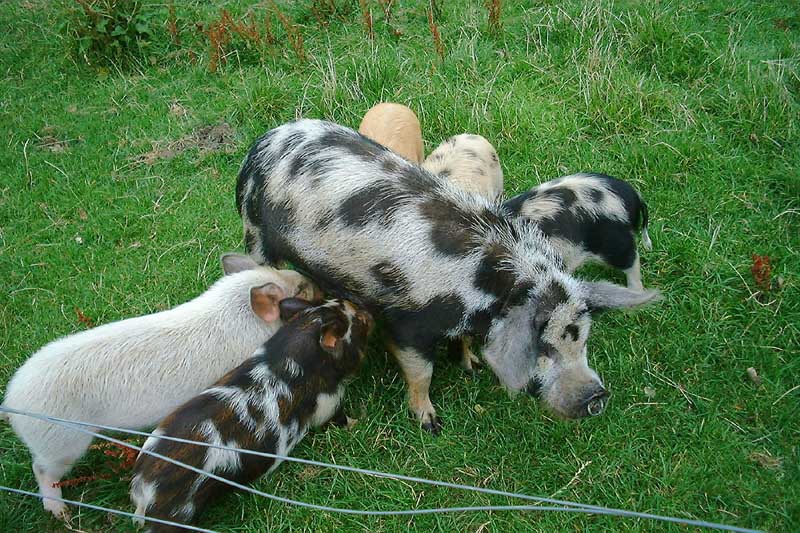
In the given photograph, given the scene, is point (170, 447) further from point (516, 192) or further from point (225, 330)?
point (516, 192)

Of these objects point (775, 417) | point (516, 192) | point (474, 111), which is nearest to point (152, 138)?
point (474, 111)

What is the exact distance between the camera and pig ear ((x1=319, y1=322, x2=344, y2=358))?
375cm

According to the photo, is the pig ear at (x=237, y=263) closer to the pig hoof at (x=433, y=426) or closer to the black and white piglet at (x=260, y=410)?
the black and white piglet at (x=260, y=410)

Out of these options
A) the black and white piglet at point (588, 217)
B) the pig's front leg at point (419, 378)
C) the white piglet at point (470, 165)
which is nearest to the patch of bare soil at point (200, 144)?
the white piglet at point (470, 165)

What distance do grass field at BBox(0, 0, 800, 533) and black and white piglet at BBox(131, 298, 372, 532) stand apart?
0.34m

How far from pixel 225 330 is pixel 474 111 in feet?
10.2

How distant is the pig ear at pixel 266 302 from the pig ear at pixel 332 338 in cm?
38

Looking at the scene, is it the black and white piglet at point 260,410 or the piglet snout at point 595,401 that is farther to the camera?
the piglet snout at point 595,401

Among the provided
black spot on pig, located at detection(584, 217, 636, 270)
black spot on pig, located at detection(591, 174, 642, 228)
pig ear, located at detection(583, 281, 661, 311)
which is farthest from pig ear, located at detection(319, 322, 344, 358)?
black spot on pig, located at detection(591, 174, 642, 228)

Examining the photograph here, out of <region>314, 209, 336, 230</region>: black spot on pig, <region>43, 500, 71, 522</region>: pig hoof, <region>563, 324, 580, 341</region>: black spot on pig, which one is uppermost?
<region>314, 209, 336, 230</region>: black spot on pig

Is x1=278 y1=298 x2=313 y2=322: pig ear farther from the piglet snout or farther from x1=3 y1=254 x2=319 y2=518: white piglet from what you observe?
the piglet snout

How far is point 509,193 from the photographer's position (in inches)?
221

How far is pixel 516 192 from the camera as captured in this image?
5598 millimetres

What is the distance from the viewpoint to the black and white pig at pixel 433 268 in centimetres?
365
